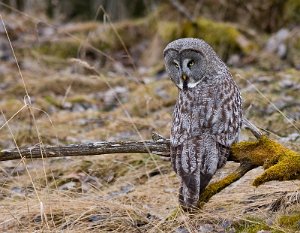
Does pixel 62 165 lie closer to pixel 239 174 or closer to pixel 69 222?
pixel 69 222

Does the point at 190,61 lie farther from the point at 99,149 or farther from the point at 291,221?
the point at 291,221

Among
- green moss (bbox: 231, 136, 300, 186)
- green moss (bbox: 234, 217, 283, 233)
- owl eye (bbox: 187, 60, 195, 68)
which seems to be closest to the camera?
green moss (bbox: 231, 136, 300, 186)

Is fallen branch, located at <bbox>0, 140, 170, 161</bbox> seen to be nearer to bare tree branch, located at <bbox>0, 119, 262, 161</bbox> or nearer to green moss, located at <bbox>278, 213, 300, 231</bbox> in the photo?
bare tree branch, located at <bbox>0, 119, 262, 161</bbox>

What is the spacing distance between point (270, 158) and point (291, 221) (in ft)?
1.23

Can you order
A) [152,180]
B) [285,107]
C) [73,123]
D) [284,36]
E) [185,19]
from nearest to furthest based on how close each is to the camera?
[152,180], [285,107], [73,123], [284,36], [185,19]

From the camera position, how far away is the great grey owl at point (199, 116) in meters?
3.83

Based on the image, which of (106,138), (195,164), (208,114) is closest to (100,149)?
(195,164)

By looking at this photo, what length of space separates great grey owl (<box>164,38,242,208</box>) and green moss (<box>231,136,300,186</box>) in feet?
0.35

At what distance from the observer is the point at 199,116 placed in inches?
156

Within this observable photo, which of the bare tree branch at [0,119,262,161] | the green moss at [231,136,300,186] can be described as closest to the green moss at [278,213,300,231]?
the green moss at [231,136,300,186]

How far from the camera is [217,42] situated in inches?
359

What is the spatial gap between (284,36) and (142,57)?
2.27 meters

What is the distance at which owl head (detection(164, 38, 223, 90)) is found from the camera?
412cm

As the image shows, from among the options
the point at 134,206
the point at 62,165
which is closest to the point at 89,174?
the point at 62,165
